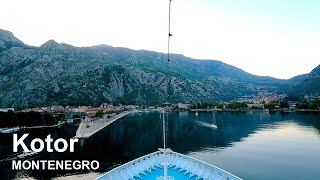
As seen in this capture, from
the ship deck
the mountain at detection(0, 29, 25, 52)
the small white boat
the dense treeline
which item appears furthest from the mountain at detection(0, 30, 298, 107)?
the ship deck

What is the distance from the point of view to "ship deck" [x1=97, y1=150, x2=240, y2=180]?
12.1 m

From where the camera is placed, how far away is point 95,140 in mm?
56625

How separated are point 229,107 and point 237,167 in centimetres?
11308

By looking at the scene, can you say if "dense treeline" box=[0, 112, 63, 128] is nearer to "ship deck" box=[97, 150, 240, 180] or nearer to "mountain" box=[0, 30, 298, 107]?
"mountain" box=[0, 30, 298, 107]

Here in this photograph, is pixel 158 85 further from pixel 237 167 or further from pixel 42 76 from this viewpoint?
pixel 237 167

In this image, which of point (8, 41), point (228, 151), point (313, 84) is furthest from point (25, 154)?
point (313, 84)

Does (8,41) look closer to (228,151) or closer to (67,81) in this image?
(67,81)

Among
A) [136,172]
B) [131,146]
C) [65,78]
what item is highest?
[65,78]

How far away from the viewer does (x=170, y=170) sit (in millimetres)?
13500

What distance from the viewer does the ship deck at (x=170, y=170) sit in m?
12.1

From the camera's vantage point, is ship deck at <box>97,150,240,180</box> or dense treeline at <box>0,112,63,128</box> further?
dense treeline at <box>0,112,63,128</box>

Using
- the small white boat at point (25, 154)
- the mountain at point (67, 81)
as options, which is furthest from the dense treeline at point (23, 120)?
the mountain at point (67, 81)

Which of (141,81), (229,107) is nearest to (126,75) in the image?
(141,81)

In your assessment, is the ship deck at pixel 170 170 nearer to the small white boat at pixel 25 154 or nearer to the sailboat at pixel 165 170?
the sailboat at pixel 165 170
